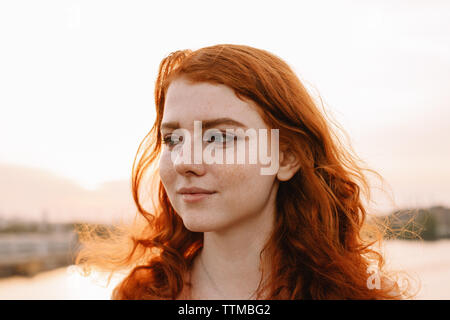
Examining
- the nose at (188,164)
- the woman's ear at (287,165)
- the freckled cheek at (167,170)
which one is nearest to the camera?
the nose at (188,164)

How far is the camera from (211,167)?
2.10 metres

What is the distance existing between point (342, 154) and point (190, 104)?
3.73 ft

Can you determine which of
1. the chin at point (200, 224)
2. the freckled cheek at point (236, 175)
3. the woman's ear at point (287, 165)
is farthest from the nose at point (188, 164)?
the woman's ear at point (287, 165)

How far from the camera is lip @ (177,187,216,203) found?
6.99 ft

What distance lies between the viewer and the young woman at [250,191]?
213 cm

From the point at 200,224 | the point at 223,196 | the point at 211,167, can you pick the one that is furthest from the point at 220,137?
the point at 200,224

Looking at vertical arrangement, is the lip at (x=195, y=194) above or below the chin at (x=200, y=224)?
above

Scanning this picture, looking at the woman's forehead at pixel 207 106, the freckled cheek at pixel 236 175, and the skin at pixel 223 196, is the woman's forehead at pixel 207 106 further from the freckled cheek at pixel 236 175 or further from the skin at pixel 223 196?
the freckled cheek at pixel 236 175

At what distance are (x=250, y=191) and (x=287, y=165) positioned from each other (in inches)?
13.4

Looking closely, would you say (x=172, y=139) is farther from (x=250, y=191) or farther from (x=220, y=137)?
(x=250, y=191)

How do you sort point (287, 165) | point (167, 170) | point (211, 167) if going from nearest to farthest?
point (211, 167), point (167, 170), point (287, 165)
